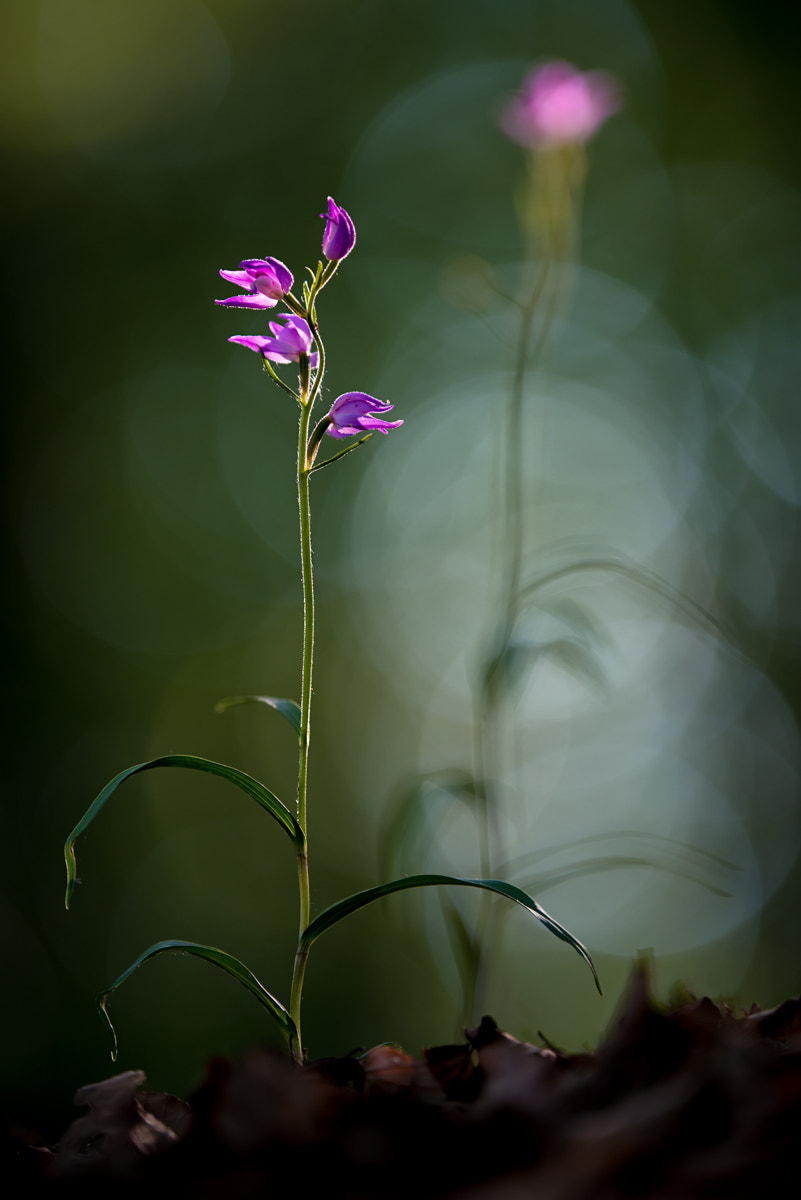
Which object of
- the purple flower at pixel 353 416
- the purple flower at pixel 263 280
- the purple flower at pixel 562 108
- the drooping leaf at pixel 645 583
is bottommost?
the drooping leaf at pixel 645 583

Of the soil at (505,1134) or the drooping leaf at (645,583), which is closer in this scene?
the soil at (505,1134)

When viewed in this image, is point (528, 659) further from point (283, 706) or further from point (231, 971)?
point (231, 971)

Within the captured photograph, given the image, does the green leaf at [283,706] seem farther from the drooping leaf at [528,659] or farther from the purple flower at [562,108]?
the purple flower at [562,108]

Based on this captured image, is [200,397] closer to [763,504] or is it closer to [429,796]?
[763,504]

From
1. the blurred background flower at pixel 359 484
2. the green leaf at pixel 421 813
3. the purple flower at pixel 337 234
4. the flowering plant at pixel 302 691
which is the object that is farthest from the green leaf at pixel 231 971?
the blurred background flower at pixel 359 484

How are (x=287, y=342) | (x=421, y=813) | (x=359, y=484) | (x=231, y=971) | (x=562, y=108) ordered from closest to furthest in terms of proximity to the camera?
(x=231, y=971), (x=287, y=342), (x=421, y=813), (x=562, y=108), (x=359, y=484)

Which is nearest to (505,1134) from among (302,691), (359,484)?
(302,691)

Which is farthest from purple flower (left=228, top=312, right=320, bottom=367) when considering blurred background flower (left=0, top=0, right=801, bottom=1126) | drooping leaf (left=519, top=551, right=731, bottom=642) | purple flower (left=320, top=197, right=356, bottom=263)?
blurred background flower (left=0, top=0, right=801, bottom=1126)

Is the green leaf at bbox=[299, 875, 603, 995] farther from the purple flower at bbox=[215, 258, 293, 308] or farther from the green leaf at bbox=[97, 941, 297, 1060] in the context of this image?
the purple flower at bbox=[215, 258, 293, 308]
